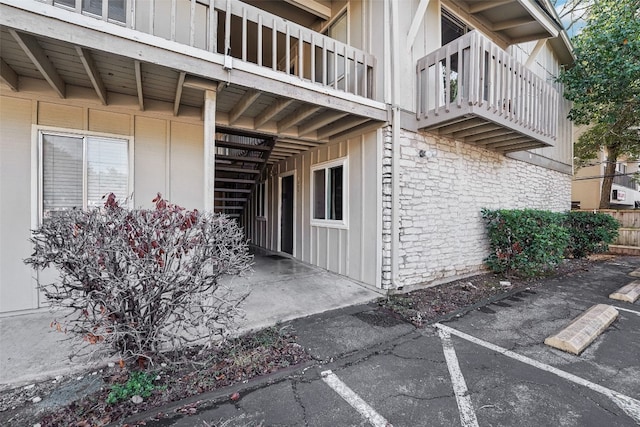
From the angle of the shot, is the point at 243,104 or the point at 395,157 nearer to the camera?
the point at 243,104

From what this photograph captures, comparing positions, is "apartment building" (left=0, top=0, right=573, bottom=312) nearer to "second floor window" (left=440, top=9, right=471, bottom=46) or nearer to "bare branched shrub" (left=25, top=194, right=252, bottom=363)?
"second floor window" (left=440, top=9, right=471, bottom=46)

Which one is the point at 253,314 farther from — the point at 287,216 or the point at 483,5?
the point at 483,5

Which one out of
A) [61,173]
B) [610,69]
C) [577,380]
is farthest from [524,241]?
[61,173]

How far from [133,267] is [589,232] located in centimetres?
1155

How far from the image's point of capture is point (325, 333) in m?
3.34

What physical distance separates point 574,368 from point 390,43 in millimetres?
4925

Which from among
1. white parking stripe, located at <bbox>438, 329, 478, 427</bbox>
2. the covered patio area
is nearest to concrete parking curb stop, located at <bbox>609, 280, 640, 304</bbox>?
white parking stripe, located at <bbox>438, 329, 478, 427</bbox>

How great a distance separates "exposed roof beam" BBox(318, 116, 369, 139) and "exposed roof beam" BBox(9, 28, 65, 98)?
3.97m

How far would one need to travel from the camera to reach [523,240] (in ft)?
18.3

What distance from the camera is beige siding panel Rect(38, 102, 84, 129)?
143 inches

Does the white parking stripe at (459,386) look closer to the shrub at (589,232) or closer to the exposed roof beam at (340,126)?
the exposed roof beam at (340,126)

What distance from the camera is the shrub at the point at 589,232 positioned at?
8258mm

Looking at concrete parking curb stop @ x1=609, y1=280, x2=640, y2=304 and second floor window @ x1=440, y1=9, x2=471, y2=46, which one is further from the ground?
second floor window @ x1=440, y1=9, x2=471, y2=46

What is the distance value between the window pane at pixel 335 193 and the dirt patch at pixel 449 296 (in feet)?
6.68
